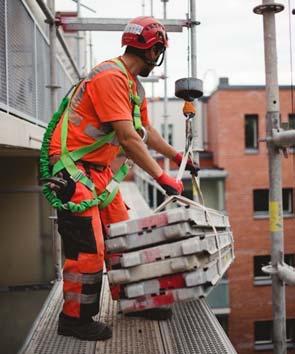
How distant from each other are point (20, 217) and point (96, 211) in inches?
146

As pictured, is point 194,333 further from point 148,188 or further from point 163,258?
point 148,188

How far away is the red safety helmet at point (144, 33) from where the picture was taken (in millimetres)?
2586

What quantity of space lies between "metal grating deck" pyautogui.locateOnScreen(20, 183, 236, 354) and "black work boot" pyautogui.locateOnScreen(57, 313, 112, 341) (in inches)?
1.5

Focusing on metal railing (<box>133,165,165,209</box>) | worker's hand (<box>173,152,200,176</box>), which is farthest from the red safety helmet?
metal railing (<box>133,165,165,209</box>)

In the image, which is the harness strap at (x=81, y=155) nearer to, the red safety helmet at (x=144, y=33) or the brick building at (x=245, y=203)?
the red safety helmet at (x=144, y=33)

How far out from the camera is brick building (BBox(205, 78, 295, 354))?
1702 centimetres

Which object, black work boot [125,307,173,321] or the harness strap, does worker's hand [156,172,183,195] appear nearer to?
the harness strap

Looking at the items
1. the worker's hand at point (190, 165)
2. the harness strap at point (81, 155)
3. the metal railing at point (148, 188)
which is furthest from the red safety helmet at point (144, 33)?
the metal railing at point (148, 188)

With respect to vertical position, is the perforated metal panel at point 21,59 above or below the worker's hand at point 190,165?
above

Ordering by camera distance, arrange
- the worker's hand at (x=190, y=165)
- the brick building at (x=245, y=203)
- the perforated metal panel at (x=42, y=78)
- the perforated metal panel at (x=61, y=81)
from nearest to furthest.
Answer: the worker's hand at (x=190, y=165), the perforated metal panel at (x=42, y=78), the perforated metal panel at (x=61, y=81), the brick building at (x=245, y=203)

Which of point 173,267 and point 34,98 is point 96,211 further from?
point 34,98

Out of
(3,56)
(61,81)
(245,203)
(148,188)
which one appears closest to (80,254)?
(3,56)

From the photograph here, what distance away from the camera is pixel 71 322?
276 cm

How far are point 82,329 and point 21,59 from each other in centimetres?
206
